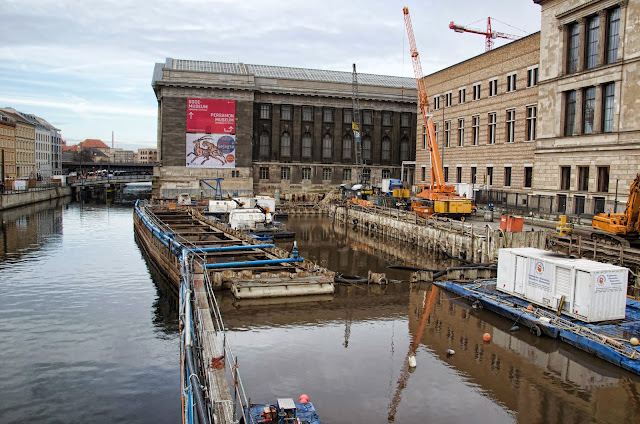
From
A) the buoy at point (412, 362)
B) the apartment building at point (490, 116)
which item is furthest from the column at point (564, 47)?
the buoy at point (412, 362)

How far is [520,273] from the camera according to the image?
24031 mm

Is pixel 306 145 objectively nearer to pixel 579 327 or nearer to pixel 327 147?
pixel 327 147

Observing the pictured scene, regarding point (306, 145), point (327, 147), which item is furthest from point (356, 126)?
point (306, 145)

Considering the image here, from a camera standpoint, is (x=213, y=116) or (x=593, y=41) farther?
(x=213, y=116)

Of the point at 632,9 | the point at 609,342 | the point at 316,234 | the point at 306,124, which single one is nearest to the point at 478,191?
the point at 316,234

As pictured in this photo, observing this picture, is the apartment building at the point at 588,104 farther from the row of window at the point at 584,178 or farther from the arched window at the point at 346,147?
the arched window at the point at 346,147

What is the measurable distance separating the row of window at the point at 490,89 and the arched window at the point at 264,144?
29.2 metres

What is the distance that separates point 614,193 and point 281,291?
29475 millimetres

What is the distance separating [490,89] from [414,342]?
4733cm

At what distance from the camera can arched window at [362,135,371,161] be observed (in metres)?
95.9

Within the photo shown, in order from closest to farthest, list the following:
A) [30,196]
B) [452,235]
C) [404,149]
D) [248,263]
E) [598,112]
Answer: [248,263]
[452,235]
[598,112]
[30,196]
[404,149]

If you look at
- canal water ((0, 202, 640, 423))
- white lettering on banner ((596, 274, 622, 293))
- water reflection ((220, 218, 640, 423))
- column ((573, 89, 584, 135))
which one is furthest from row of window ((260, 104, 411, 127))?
white lettering on banner ((596, 274, 622, 293))

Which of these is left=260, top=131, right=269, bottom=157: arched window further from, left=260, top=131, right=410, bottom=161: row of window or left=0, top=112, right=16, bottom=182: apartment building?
left=0, top=112, right=16, bottom=182: apartment building

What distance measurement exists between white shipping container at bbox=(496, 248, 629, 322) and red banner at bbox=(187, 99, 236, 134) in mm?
66488
